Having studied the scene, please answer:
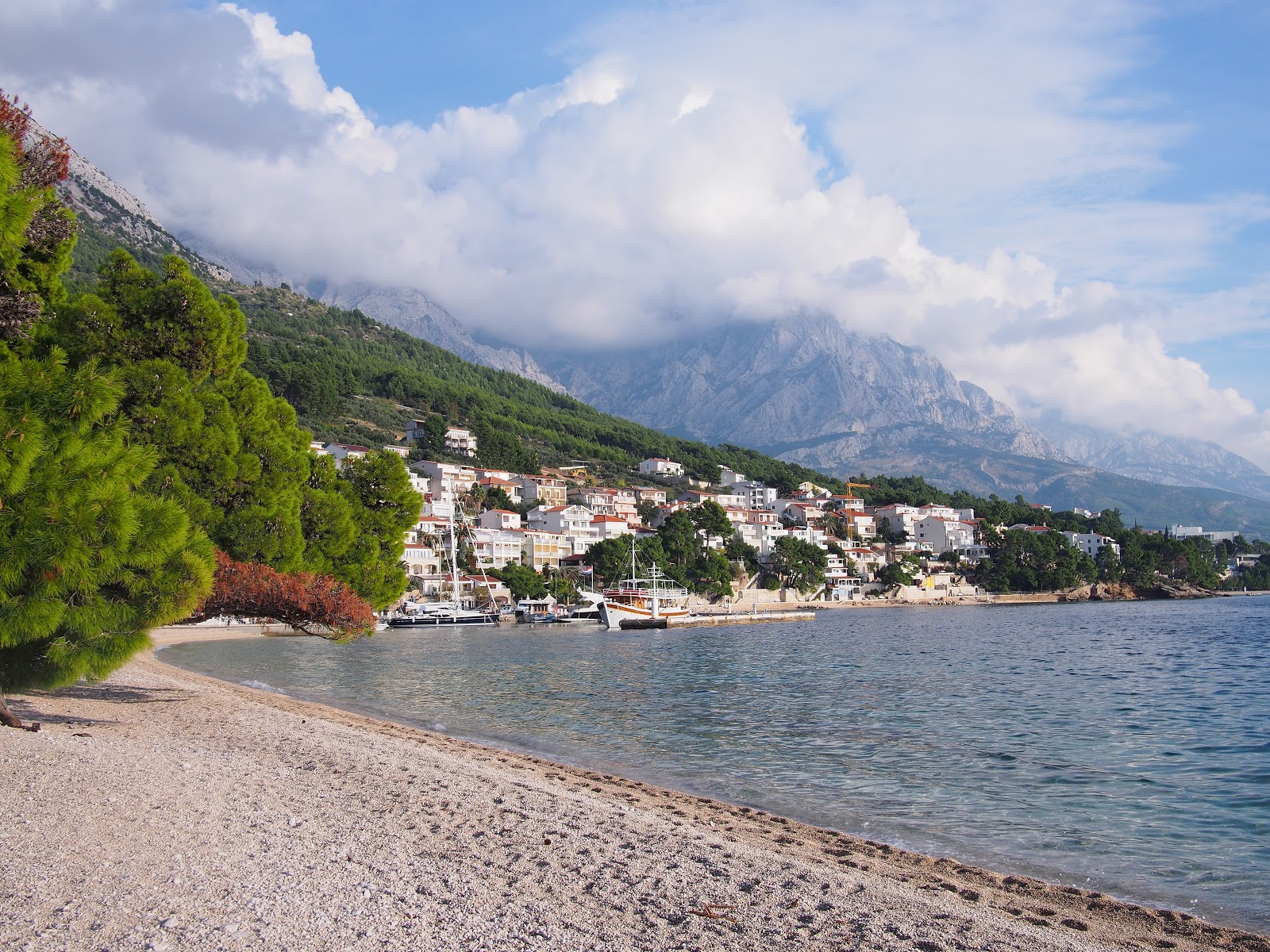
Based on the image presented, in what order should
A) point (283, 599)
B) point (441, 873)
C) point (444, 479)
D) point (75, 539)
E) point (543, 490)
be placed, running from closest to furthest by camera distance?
1. point (441, 873)
2. point (75, 539)
3. point (283, 599)
4. point (444, 479)
5. point (543, 490)

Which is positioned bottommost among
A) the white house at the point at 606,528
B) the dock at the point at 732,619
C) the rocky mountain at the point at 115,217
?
the dock at the point at 732,619

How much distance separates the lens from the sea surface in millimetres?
10289

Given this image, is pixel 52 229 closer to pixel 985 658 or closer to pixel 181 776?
pixel 181 776

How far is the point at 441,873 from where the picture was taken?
23.3ft

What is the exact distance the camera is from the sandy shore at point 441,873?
18.8ft

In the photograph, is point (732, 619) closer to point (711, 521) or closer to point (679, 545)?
point (679, 545)

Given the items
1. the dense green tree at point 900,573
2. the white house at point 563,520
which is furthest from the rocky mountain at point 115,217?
the dense green tree at point 900,573

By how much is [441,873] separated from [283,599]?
10797mm

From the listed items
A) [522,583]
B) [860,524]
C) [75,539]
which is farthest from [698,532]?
[75,539]

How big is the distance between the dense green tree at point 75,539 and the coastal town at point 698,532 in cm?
6499

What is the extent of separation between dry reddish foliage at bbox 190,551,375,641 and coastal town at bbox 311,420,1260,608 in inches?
2284

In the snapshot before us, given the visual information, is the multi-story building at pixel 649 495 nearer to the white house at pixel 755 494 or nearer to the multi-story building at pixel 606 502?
the multi-story building at pixel 606 502

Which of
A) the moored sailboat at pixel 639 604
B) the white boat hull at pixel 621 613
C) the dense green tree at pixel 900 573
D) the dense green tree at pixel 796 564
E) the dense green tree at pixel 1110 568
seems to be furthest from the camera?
the dense green tree at pixel 1110 568

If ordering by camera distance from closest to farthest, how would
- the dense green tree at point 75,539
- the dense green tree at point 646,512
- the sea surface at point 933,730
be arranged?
the dense green tree at point 75,539 < the sea surface at point 933,730 < the dense green tree at point 646,512
